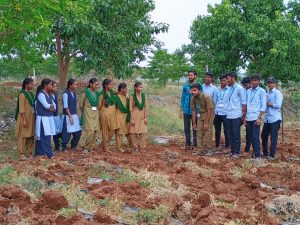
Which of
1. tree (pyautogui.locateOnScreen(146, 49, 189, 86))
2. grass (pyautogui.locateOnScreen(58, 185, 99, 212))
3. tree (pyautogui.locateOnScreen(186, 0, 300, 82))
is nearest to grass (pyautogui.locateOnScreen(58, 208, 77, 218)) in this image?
grass (pyautogui.locateOnScreen(58, 185, 99, 212))

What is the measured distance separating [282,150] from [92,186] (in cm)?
562

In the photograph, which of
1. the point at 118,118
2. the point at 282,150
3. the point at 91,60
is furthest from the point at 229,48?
the point at 118,118

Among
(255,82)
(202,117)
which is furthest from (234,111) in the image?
(202,117)

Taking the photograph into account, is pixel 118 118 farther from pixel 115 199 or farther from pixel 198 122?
pixel 115 199

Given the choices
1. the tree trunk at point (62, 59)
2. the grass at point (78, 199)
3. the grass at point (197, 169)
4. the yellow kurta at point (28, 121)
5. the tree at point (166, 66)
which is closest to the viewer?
the grass at point (78, 199)

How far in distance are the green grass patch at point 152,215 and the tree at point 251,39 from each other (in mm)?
11288

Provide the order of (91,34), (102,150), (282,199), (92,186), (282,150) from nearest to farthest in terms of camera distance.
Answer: (282,199)
(92,186)
(102,150)
(282,150)
(91,34)

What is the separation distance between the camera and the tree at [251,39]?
15500 mm

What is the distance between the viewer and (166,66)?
28031 millimetres

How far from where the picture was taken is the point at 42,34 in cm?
991

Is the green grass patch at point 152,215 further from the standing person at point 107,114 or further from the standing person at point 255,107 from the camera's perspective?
the standing person at point 107,114

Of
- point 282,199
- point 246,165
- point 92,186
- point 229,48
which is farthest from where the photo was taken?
point 229,48

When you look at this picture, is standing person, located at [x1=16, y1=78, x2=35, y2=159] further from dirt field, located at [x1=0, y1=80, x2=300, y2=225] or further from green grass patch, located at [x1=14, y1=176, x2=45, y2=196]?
green grass patch, located at [x1=14, y1=176, x2=45, y2=196]

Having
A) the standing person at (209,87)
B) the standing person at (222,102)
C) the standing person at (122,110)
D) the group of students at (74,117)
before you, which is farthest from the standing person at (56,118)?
the standing person at (222,102)
